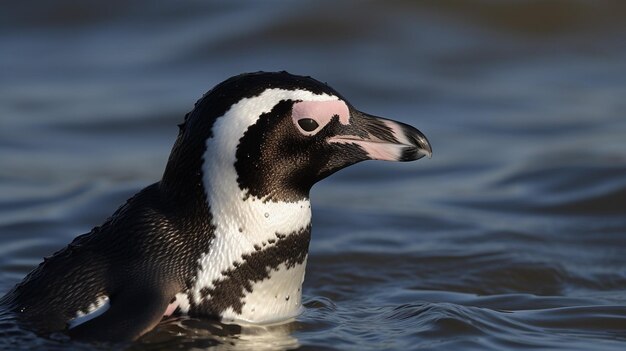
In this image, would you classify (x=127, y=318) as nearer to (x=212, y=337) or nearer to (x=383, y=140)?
(x=212, y=337)

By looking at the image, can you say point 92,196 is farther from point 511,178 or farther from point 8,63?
point 8,63

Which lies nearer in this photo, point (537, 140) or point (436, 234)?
point (436, 234)

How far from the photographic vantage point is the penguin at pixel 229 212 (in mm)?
5352

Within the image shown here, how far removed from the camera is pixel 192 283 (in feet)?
17.6

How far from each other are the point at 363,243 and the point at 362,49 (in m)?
4.59

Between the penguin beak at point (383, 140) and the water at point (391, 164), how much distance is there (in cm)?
75

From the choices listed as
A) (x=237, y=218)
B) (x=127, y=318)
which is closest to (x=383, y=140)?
(x=237, y=218)

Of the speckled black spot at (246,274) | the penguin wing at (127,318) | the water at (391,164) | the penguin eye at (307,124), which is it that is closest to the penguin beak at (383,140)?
the penguin eye at (307,124)

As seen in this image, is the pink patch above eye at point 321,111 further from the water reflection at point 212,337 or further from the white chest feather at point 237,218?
the water reflection at point 212,337

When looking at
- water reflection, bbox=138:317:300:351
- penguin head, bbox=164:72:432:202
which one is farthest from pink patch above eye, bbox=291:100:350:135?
water reflection, bbox=138:317:300:351

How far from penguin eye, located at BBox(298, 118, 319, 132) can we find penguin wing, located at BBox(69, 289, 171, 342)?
834mm

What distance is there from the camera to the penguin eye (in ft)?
17.8

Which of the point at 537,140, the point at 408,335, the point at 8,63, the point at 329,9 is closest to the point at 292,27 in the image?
the point at 329,9

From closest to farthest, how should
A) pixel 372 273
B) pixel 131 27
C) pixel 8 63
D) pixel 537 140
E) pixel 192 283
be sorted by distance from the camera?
pixel 192 283, pixel 372 273, pixel 537 140, pixel 8 63, pixel 131 27
